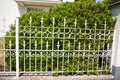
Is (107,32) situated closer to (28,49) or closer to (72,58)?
(72,58)

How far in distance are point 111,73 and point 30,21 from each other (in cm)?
306

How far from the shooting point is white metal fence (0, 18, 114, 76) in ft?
18.4

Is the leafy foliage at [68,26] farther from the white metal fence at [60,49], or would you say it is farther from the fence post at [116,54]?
the fence post at [116,54]

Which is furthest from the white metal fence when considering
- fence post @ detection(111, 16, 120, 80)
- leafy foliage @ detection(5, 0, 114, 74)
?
fence post @ detection(111, 16, 120, 80)

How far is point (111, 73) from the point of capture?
231 inches

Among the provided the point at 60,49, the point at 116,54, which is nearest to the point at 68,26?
the point at 60,49

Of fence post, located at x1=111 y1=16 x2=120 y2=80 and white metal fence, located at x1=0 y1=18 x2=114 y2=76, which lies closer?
fence post, located at x1=111 y1=16 x2=120 y2=80

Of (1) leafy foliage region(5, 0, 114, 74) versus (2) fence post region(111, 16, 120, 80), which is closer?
(2) fence post region(111, 16, 120, 80)

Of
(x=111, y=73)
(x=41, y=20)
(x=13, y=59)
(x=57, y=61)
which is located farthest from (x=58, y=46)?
(x=111, y=73)

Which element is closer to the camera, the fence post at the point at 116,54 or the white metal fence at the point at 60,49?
Result: the fence post at the point at 116,54

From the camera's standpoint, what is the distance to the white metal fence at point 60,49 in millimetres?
5609

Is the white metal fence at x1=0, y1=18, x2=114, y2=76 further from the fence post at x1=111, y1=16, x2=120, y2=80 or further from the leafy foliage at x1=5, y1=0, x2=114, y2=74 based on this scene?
the fence post at x1=111, y1=16, x2=120, y2=80

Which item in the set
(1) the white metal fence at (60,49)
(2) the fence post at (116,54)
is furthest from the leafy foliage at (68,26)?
(2) the fence post at (116,54)

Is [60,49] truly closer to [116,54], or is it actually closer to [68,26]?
[68,26]
